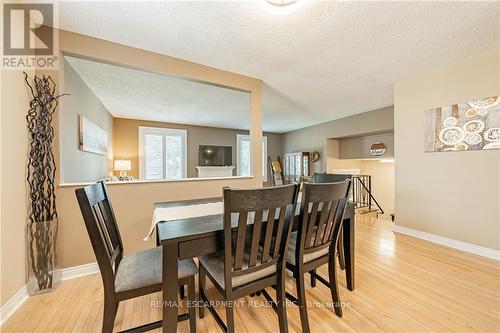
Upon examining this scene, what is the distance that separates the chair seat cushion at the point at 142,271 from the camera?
1.16m

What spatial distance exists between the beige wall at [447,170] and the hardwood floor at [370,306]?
59cm

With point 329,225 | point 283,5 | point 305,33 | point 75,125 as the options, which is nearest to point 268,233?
point 329,225

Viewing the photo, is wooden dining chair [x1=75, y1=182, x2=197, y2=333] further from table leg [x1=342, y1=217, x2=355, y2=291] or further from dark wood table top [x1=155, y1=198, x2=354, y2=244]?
table leg [x1=342, y1=217, x2=355, y2=291]

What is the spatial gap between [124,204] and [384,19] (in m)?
3.29

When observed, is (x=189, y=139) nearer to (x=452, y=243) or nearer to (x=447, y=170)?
(x=447, y=170)

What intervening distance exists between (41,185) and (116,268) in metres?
1.22

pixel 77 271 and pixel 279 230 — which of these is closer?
pixel 279 230

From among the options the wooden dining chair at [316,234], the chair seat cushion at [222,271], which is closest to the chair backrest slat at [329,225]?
the wooden dining chair at [316,234]

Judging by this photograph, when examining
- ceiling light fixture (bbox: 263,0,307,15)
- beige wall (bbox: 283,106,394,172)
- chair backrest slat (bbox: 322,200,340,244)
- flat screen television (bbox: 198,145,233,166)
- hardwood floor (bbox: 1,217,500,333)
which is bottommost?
hardwood floor (bbox: 1,217,500,333)

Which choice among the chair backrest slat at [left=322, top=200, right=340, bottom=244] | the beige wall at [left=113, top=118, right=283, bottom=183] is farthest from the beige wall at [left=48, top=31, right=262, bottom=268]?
the beige wall at [left=113, top=118, right=283, bottom=183]

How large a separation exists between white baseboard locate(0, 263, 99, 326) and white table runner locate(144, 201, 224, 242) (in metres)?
1.02

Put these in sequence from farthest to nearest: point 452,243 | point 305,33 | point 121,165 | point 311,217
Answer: point 121,165 → point 452,243 → point 305,33 → point 311,217

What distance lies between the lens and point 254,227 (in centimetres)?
115

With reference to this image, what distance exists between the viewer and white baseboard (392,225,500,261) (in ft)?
8.12
